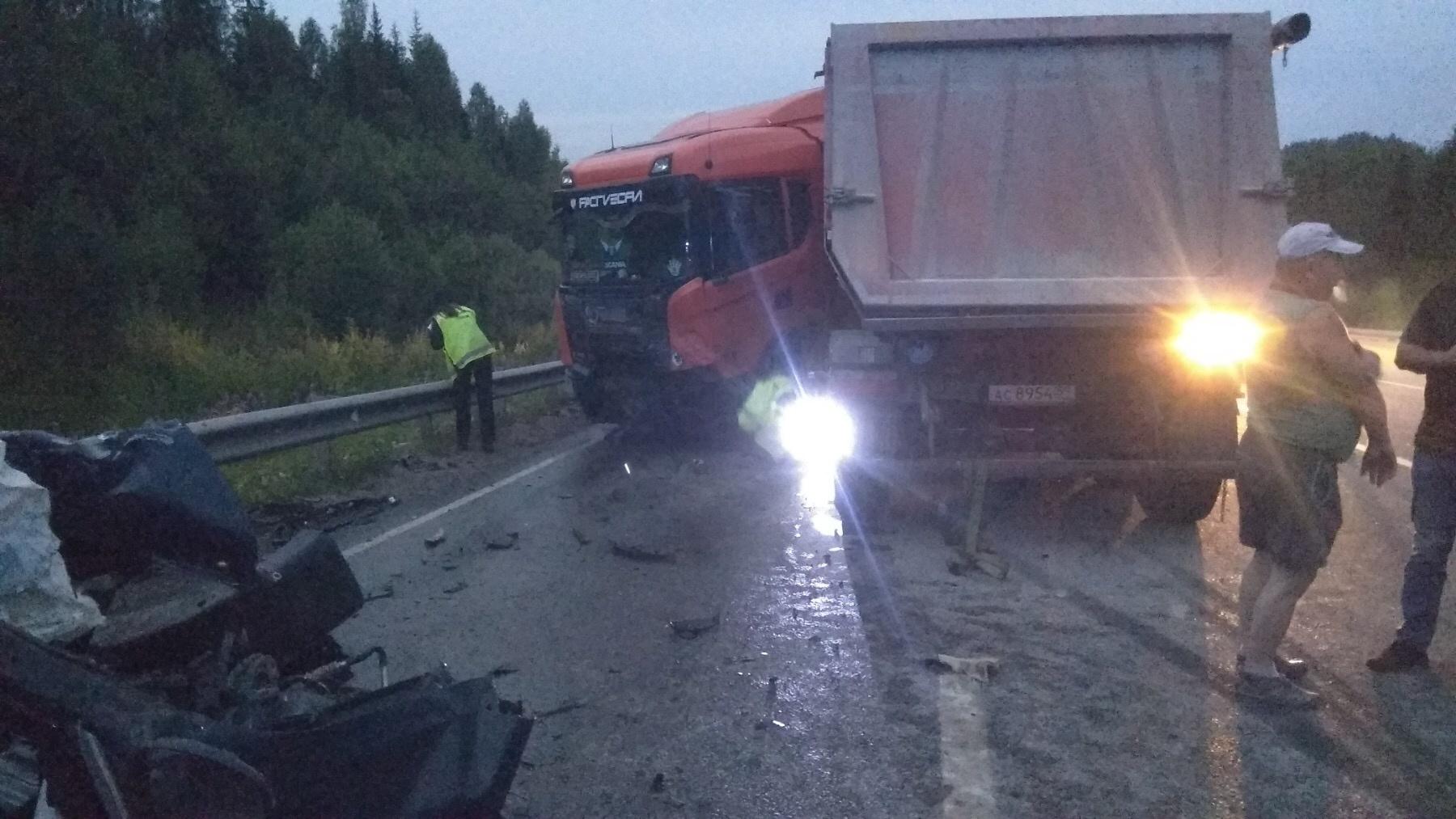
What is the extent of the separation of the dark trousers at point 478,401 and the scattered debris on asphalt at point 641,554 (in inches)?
205

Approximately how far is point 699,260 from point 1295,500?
Answer: 24.5 ft

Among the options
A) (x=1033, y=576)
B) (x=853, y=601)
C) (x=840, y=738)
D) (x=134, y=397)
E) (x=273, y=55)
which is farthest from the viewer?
(x=273, y=55)

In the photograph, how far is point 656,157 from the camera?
11969mm

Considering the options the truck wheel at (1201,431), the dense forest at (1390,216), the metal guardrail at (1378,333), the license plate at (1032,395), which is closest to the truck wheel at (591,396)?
the license plate at (1032,395)

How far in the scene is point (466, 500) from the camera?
983cm

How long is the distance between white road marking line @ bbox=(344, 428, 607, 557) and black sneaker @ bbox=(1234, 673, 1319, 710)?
5.22 meters

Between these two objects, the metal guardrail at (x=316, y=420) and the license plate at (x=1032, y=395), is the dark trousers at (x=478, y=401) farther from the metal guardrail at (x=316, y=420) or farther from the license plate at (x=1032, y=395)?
the license plate at (x=1032, y=395)

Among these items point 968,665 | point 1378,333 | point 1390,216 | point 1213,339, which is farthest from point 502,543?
point 1390,216

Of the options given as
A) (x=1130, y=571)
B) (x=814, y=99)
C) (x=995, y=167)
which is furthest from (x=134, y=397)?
(x=1130, y=571)

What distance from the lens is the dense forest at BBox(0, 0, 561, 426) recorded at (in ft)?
71.2

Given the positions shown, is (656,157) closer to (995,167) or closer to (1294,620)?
(995,167)

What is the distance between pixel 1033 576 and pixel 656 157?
6.37 metres

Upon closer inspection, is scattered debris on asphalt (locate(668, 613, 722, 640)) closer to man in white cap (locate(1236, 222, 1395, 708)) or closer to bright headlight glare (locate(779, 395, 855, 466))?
man in white cap (locate(1236, 222, 1395, 708))

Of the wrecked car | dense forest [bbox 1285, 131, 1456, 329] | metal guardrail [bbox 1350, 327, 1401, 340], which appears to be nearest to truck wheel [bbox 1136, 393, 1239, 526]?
the wrecked car
